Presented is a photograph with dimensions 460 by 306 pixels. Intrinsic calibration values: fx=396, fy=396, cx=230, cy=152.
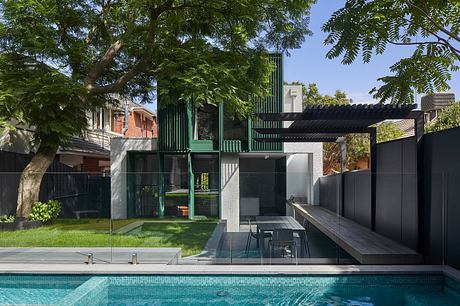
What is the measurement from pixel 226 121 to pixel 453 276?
10.9 meters

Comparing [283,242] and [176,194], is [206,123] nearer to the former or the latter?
[176,194]

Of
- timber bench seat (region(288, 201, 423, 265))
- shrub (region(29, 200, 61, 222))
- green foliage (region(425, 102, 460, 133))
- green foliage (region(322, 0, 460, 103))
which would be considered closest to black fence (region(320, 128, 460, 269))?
timber bench seat (region(288, 201, 423, 265))

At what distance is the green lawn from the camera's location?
1014 centimetres

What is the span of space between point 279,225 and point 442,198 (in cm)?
373

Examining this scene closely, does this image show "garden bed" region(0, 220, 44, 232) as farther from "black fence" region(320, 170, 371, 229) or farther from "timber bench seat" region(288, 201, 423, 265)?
"black fence" region(320, 170, 371, 229)

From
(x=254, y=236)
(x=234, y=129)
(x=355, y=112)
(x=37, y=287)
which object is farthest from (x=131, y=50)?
(x=37, y=287)

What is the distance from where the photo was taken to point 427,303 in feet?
22.6

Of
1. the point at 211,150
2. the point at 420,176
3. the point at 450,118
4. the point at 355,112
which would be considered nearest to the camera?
the point at 420,176

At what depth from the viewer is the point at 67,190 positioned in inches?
522

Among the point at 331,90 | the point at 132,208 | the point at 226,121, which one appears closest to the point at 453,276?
the point at 132,208

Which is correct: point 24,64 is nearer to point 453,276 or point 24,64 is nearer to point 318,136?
point 318,136

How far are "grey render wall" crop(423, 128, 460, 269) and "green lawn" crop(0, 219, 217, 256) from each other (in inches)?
205

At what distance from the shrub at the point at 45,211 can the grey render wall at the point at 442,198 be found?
10.9 m

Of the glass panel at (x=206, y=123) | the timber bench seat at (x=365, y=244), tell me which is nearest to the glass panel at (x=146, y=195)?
the timber bench seat at (x=365, y=244)
